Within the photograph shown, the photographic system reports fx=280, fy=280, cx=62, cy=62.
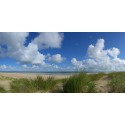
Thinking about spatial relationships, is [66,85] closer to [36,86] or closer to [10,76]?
[36,86]

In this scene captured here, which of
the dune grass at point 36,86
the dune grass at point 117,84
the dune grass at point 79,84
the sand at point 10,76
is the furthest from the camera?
the sand at point 10,76

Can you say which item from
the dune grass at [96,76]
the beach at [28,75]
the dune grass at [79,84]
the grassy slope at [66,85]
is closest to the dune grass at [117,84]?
the grassy slope at [66,85]

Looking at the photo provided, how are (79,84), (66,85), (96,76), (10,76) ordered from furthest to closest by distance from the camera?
(10,76) < (96,76) < (66,85) < (79,84)

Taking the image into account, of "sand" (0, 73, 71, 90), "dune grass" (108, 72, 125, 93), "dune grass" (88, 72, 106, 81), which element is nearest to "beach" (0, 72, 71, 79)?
"sand" (0, 73, 71, 90)

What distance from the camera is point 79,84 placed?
5152mm

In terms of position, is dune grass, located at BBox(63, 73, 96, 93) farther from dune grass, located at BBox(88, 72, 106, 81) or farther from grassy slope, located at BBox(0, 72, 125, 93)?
dune grass, located at BBox(88, 72, 106, 81)

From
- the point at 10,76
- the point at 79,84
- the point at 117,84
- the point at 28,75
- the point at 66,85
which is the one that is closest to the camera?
the point at 79,84

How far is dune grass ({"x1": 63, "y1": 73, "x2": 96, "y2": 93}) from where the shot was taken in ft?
16.9

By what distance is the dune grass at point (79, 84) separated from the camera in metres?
5.15

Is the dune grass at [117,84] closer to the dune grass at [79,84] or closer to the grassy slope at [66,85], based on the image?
the grassy slope at [66,85]

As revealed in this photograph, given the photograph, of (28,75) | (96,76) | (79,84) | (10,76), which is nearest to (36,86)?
(28,75)
